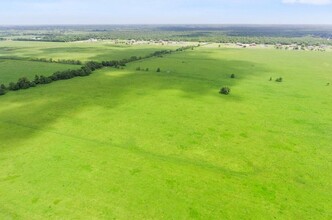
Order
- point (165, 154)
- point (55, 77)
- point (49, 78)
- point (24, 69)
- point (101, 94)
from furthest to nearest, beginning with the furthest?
point (24, 69) < point (55, 77) < point (49, 78) < point (101, 94) < point (165, 154)

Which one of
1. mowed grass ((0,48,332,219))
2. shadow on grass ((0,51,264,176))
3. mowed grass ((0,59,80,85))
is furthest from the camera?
mowed grass ((0,59,80,85))

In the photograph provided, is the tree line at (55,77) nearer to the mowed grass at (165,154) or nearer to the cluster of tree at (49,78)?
the cluster of tree at (49,78)

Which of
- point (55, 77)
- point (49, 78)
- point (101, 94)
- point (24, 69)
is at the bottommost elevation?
point (101, 94)

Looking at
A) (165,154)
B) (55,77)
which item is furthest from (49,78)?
(165,154)

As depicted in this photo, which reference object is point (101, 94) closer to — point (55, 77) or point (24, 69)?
point (55, 77)

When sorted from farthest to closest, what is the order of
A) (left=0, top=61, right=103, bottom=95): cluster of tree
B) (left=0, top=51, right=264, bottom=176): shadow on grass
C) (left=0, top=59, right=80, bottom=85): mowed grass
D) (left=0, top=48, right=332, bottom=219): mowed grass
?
1. (left=0, top=59, right=80, bottom=85): mowed grass
2. (left=0, top=61, right=103, bottom=95): cluster of tree
3. (left=0, top=51, right=264, bottom=176): shadow on grass
4. (left=0, top=48, right=332, bottom=219): mowed grass

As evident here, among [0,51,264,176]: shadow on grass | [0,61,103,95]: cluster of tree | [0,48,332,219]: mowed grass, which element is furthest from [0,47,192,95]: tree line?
[0,48,332,219]: mowed grass

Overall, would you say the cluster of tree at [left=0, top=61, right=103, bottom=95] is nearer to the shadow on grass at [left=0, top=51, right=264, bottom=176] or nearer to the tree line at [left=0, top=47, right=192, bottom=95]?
the tree line at [left=0, top=47, right=192, bottom=95]

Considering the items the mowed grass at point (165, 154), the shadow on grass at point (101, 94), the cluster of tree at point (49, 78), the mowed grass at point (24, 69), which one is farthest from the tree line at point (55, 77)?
the mowed grass at point (24, 69)
